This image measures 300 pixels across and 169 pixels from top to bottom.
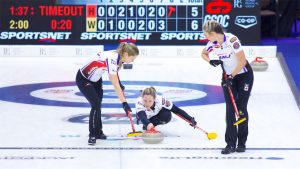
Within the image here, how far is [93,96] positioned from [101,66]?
1.23ft

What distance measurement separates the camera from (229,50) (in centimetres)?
929

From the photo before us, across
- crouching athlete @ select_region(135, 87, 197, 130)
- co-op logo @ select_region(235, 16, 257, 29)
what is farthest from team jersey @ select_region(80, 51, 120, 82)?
co-op logo @ select_region(235, 16, 257, 29)

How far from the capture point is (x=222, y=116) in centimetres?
1217

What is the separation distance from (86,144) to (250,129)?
7.74 feet

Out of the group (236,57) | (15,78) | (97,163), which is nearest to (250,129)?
(236,57)

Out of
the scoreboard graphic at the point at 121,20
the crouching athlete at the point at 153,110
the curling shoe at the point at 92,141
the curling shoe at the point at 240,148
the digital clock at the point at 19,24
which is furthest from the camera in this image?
the digital clock at the point at 19,24

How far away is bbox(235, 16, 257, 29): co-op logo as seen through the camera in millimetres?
19125

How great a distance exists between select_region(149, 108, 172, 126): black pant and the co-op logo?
28.8 ft

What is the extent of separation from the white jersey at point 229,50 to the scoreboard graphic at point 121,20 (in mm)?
9668

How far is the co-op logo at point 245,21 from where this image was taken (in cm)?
1912

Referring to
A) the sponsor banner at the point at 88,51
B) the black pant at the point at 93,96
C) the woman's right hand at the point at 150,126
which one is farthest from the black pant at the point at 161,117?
the sponsor banner at the point at 88,51

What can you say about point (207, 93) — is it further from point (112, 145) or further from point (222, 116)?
point (112, 145)

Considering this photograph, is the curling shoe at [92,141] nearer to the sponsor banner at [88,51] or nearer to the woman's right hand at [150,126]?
the woman's right hand at [150,126]

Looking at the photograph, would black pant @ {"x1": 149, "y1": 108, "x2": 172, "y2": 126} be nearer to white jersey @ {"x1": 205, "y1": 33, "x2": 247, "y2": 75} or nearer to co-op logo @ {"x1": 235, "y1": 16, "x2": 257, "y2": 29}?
white jersey @ {"x1": 205, "y1": 33, "x2": 247, "y2": 75}
